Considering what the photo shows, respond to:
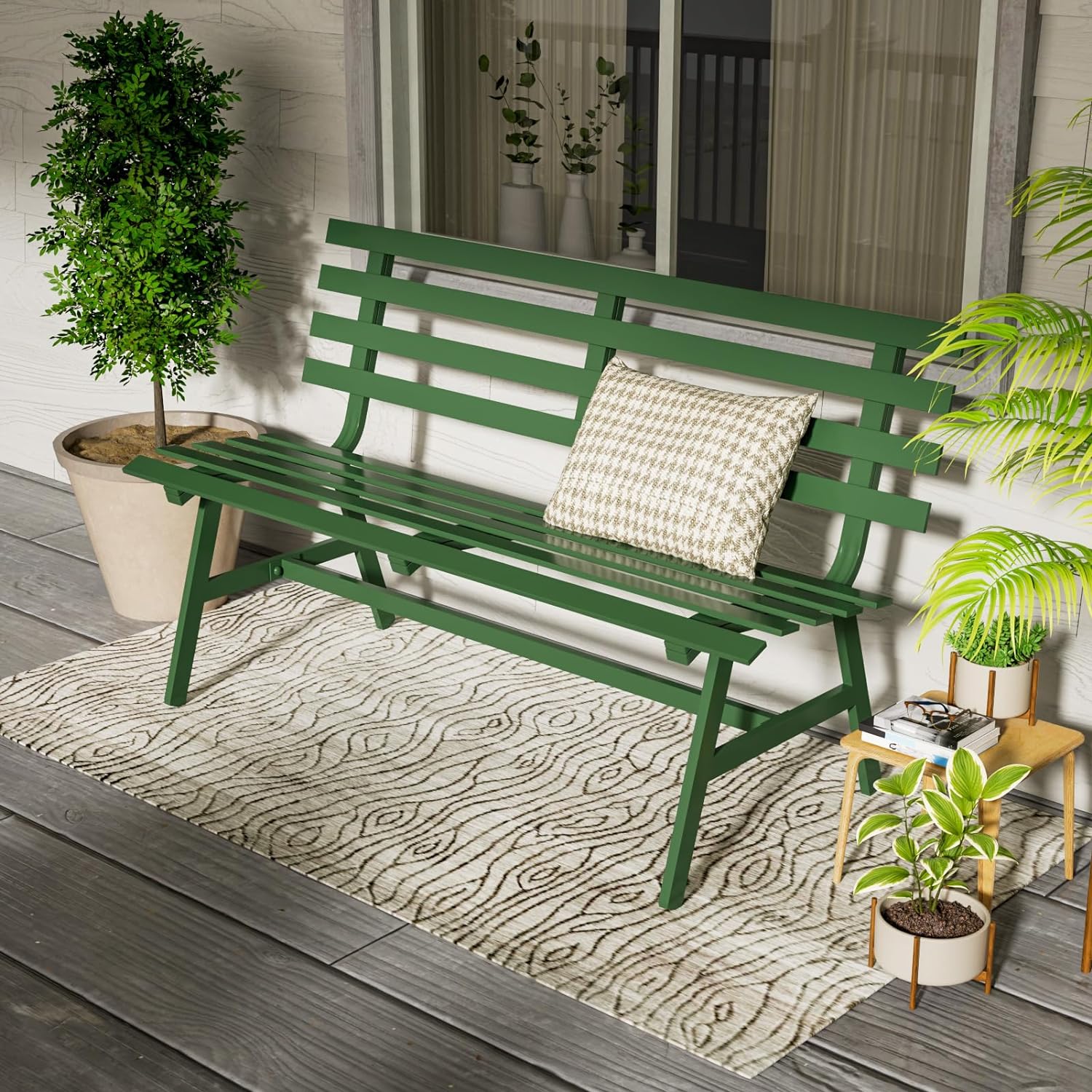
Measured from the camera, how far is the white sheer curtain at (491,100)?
11.1 feet

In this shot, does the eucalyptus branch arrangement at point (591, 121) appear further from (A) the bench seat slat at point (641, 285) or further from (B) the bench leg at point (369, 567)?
(B) the bench leg at point (369, 567)

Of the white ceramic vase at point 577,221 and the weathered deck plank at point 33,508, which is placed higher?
the white ceramic vase at point 577,221

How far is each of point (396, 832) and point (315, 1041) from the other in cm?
60

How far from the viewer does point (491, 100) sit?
3578 millimetres

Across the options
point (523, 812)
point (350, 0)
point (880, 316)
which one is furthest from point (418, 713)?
point (350, 0)

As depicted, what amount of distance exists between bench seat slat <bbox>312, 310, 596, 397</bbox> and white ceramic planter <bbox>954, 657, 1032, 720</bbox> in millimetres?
998

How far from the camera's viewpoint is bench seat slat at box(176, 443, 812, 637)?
267 cm

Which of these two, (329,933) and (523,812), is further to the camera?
(523,812)

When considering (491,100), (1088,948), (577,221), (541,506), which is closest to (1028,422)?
(1088,948)

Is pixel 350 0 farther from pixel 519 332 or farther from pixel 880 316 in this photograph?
pixel 880 316

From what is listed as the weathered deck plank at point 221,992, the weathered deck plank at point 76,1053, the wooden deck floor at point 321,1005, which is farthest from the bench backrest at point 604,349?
the weathered deck plank at point 76,1053

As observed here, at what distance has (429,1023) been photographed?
2.35 metres

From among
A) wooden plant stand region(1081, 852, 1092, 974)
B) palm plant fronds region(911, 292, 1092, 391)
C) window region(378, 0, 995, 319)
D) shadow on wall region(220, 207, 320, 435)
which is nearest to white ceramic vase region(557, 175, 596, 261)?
window region(378, 0, 995, 319)

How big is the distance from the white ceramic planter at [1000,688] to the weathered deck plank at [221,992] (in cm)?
99
